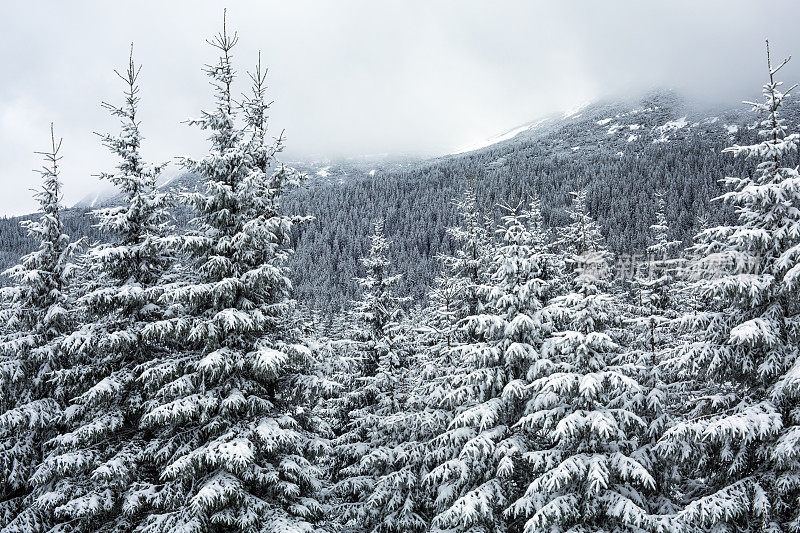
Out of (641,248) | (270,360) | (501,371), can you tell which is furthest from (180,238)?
(641,248)

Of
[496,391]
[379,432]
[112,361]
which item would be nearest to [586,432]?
[496,391]

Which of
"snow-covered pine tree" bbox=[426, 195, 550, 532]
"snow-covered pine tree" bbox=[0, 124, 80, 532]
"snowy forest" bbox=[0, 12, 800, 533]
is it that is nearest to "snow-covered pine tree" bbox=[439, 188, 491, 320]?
"snowy forest" bbox=[0, 12, 800, 533]

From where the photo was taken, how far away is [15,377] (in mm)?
14102

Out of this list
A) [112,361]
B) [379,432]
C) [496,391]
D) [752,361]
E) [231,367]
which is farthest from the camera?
[379,432]

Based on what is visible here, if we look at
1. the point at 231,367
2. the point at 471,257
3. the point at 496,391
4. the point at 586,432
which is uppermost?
the point at 471,257

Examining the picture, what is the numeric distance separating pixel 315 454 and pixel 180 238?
6.62 meters

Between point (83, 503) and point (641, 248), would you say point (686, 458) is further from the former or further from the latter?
point (641, 248)

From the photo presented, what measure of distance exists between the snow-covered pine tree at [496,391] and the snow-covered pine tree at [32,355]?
11409 mm

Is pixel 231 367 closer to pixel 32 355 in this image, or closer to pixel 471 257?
pixel 32 355

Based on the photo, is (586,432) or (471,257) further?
(471,257)

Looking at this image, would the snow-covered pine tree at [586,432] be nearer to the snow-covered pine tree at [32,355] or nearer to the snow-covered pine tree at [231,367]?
the snow-covered pine tree at [231,367]

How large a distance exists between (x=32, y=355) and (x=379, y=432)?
11720 millimetres

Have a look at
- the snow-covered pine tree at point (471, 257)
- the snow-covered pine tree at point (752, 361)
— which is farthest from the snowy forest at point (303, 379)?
the snow-covered pine tree at point (471, 257)

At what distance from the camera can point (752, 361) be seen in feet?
34.7
